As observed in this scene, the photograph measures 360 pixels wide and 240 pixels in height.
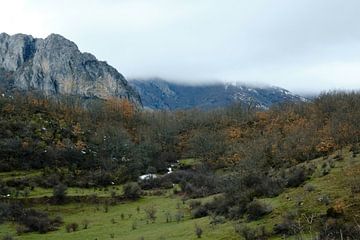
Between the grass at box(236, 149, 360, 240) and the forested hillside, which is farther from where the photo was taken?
the forested hillside

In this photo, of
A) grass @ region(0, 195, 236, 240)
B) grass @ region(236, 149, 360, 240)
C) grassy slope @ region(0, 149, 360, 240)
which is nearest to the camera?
grass @ region(236, 149, 360, 240)

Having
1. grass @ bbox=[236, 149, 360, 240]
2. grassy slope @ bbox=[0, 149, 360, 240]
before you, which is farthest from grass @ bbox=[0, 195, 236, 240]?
grass @ bbox=[236, 149, 360, 240]

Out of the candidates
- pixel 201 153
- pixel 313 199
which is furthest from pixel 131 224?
pixel 201 153

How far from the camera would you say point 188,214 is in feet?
146

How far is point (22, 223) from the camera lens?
45312mm

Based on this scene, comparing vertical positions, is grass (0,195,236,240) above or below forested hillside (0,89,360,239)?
below

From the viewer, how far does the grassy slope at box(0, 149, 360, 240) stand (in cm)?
3097

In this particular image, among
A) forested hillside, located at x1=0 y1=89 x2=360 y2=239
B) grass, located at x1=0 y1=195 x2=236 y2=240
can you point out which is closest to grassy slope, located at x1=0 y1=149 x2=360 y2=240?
grass, located at x1=0 y1=195 x2=236 y2=240

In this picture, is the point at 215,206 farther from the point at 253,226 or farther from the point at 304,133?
the point at 304,133

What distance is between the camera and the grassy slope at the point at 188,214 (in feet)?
102

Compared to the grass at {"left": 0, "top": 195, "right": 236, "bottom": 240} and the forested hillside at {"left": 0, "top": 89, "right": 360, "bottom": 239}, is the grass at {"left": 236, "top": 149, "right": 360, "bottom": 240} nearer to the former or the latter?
the forested hillside at {"left": 0, "top": 89, "right": 360, "bottom": 239}

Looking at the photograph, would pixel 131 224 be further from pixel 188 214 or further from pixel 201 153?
pixel 201 153

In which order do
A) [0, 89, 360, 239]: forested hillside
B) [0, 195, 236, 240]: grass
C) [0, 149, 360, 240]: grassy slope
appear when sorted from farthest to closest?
[0, 89, 360, 239]: forested hillside, [0, 195, 236, 240]: grass, [0, 149, 360, 240]: grassy slope

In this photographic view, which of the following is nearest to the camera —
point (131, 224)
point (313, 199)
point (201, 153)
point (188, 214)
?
point (313, 199)
